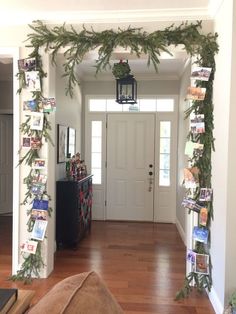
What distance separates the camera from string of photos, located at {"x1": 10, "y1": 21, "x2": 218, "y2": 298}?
113 inches

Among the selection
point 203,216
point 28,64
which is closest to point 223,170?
point 203,216

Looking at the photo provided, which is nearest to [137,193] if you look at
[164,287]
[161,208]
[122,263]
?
[161,208]

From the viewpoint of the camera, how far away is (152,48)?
2.95 metres

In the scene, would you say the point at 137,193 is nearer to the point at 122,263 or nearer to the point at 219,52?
the point at 122,263

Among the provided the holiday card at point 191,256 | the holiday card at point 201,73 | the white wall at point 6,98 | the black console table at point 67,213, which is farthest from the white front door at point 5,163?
the holiday card at point 201,73

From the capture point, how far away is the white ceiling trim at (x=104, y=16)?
300 cm

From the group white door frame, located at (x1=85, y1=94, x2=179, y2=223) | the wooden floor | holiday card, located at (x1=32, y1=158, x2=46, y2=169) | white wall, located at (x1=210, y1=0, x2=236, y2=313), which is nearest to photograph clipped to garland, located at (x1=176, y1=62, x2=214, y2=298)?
white wall, located at (x1=210, y1=0, x2=236, y2=313)

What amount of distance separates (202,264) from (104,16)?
104 inches

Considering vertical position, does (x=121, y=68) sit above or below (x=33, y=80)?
above

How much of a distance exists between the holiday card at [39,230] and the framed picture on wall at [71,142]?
1799 mm

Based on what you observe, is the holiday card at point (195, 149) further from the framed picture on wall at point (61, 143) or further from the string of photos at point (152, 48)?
the framed picture on wall at point (61, 143)

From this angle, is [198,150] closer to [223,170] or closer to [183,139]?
[223,170]

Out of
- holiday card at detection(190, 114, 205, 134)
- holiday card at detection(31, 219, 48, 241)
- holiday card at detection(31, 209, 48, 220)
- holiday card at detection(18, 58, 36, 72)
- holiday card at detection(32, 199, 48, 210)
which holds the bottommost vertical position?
holiday card at detection(31, 219, 48, 241)

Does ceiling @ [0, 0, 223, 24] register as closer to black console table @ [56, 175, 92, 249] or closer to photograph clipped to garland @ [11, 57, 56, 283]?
photograph clipped to garland @ [11, 57, 56, 283]
